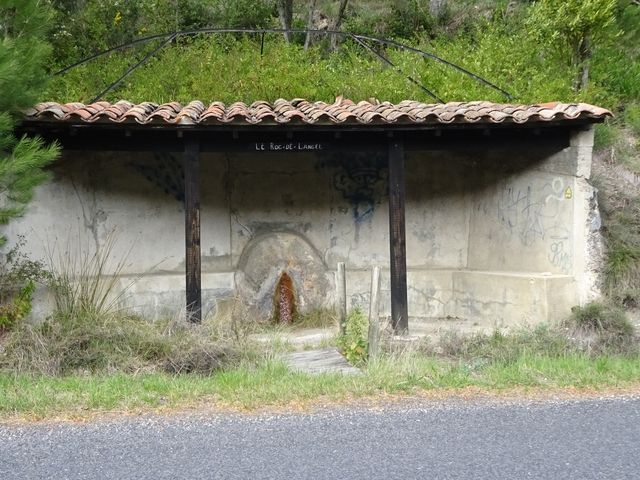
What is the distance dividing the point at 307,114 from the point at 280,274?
3.00m

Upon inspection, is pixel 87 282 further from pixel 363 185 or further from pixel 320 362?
pixel 363 185

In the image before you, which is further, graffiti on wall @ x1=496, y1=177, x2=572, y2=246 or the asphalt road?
graffiti on wall @ x1=496, y1=177, x2=572, y2=246

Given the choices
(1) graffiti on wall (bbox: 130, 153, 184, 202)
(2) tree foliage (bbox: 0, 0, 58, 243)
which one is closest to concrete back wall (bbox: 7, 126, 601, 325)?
(1) graffiti on wall (bbox: 130, 153, 184, 202)

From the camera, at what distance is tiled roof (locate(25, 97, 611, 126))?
28.4ft

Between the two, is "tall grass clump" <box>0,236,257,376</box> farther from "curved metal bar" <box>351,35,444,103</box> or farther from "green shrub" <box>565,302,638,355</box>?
"curved metal bar" <box>351,35,444,103</box>

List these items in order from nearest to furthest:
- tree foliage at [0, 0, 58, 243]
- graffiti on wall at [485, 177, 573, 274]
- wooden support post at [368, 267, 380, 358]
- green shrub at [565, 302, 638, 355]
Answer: tree foliage at [0, 0, 58, 243], wooden support post at [368, 267, 380, 358], green shrub at [565, 302, 638, 355], graffiti on wall at [485, 177, 573, 274]

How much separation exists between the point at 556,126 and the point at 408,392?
460cm

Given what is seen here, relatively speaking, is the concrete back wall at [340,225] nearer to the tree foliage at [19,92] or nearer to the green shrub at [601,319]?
the green shrub at [601,319]

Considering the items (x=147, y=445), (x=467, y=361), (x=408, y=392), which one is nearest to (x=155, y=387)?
(x=147, y=445)

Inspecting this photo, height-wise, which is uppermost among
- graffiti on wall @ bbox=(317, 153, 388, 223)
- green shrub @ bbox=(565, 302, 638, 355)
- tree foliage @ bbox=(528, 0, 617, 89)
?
tree foliage @ bbox=(528, 0, 617, 89)

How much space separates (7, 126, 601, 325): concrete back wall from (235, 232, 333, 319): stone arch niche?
0.8 inches

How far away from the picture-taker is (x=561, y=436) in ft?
18.0

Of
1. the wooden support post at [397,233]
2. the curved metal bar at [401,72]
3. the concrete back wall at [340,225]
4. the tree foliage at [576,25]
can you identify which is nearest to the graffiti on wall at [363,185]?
the concrete back wall at [340,225]

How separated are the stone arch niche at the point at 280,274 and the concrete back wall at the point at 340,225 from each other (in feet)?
0.07
